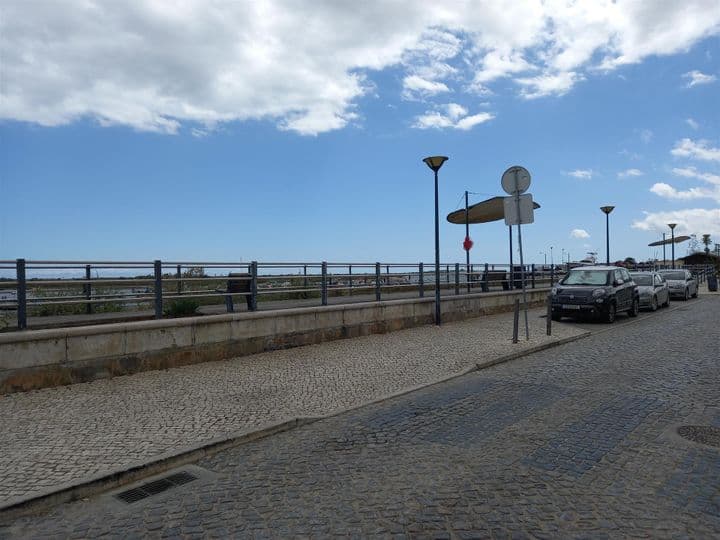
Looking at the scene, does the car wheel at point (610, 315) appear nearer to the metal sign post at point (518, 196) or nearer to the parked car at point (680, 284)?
the metal sign post at point (518, 196)

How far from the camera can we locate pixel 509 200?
1177cm

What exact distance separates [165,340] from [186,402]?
91.4 inches

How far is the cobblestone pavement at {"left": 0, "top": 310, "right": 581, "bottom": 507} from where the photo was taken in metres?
4.63

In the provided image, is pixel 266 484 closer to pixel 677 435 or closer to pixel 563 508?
pixel 563 508

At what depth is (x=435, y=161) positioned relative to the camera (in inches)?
545

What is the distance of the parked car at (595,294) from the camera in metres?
15.6

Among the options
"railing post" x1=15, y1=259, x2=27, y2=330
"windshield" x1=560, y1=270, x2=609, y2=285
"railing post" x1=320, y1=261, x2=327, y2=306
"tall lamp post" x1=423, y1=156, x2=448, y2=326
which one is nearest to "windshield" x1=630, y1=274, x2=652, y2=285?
"windshield" x1=560, y1=270, x2=609, y2=285

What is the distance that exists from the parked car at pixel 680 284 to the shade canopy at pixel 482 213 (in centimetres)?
916

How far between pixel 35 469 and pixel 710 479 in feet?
17.5

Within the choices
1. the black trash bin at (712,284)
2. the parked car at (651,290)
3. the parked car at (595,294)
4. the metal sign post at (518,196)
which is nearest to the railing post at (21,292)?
the metal sign post at (518,196)

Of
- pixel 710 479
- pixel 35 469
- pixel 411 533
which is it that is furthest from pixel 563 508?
pixel 35 469

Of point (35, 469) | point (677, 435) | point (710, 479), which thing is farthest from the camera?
point (677, 435)

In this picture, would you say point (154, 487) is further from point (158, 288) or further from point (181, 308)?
point (181, 308)

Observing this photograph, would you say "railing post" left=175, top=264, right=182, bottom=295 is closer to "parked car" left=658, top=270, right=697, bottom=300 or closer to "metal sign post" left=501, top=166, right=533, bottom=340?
"metal sign post" left=501, top=166, right=533, bottom=340
